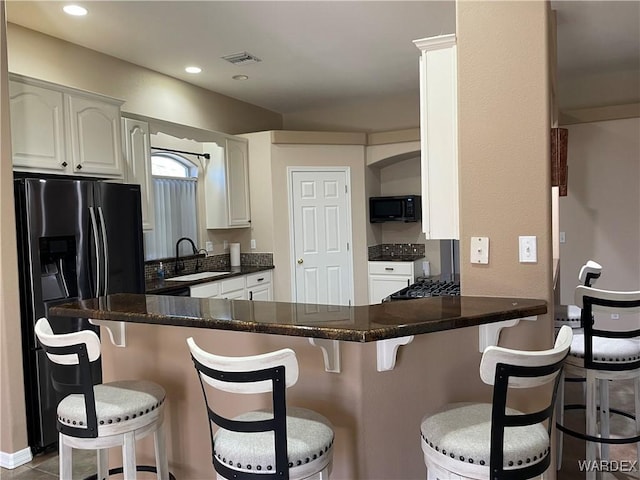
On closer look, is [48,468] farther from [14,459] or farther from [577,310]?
[577,310]

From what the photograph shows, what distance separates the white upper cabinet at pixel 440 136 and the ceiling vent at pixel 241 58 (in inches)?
92.1

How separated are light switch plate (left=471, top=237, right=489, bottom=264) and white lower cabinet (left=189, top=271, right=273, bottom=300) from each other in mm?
2747

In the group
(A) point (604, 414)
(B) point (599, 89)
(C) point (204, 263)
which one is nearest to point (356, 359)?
(A) point (604, 414)

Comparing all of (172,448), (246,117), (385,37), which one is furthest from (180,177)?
(172,448)

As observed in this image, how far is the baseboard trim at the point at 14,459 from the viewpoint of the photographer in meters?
2.89

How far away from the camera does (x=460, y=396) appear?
215 centimetres

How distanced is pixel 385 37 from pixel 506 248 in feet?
8.23

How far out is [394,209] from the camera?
19.8 ft

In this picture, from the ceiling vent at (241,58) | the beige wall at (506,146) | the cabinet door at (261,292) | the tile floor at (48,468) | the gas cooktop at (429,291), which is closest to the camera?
the beige wall at (506,146)

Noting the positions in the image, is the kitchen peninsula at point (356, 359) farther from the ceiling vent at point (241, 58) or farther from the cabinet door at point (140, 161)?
the ceiling vent at point (241, 58)

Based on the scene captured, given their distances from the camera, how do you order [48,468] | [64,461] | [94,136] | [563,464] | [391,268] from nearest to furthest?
1. [64,461]
2. [563,464]
3. [48,468]
4. [94,136]
5. [391,268]

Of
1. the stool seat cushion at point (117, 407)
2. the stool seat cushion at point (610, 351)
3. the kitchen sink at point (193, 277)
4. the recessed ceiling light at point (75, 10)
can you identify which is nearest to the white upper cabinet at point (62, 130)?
the recessed ceiling light at point (75, 10)

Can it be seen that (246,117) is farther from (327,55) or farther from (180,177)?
(327,55)

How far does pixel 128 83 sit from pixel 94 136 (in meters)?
1.11
